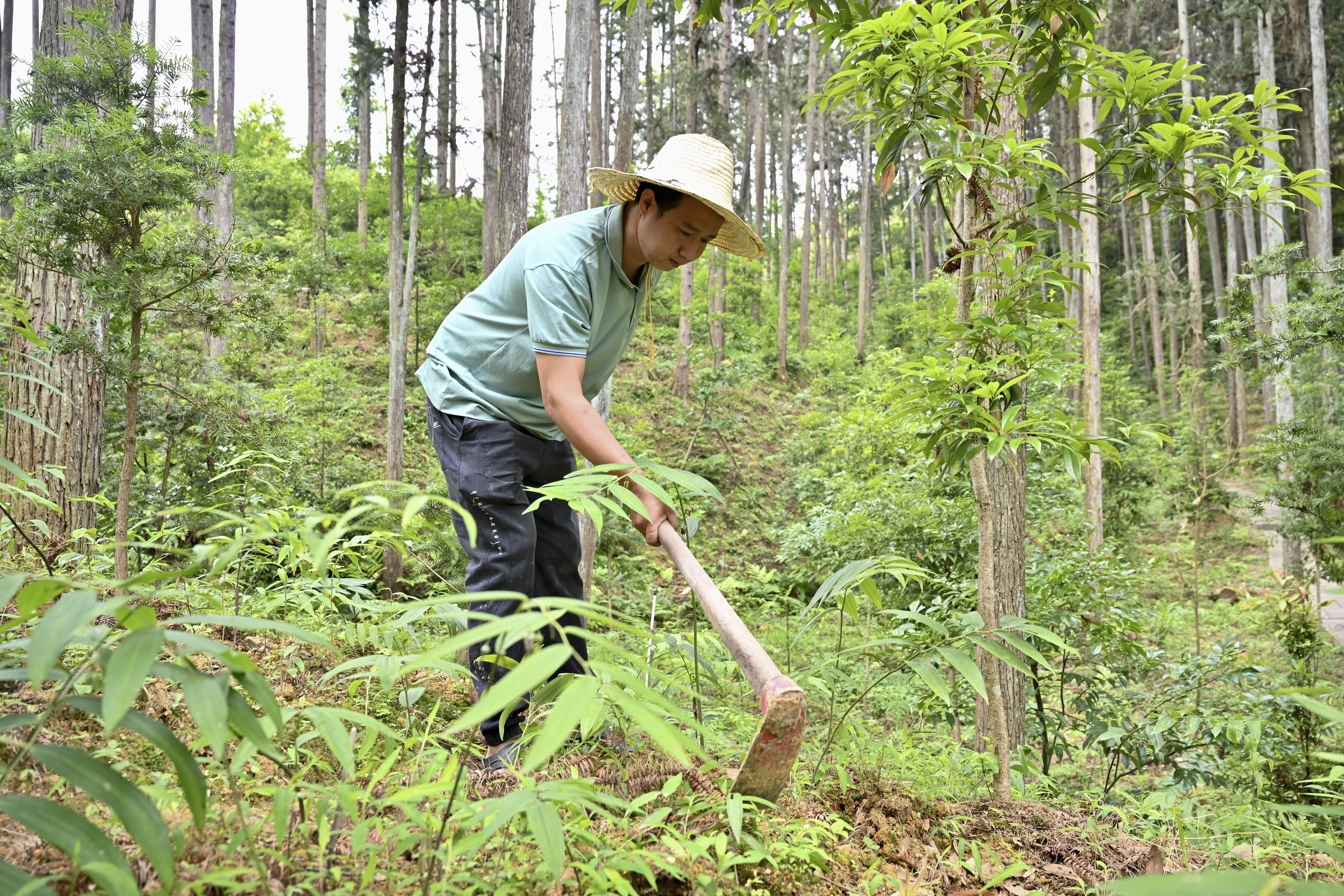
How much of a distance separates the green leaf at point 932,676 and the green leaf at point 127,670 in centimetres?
135

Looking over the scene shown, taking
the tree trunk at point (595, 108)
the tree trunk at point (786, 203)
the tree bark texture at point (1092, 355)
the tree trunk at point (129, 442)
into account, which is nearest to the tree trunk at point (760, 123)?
the tree trunk at point (786, 203)

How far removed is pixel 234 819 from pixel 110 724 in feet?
2.22

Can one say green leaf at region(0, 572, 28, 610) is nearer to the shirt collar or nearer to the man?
the man

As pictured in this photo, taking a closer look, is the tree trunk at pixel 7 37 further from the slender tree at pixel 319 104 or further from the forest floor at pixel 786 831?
the forest floor at pixel 786 831

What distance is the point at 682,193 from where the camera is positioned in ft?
7.95

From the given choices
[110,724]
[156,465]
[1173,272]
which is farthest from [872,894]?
[1173,272]

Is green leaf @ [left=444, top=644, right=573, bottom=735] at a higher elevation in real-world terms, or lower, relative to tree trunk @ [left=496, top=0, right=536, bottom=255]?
lower

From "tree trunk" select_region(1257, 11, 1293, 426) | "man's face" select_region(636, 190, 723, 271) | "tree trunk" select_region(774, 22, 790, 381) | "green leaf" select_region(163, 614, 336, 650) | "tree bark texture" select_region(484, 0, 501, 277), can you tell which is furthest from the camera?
"tree trunk" select_region(774, 22, 790, 381)

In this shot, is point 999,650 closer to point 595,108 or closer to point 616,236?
point 616,236

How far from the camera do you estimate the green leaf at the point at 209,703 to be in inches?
32.9

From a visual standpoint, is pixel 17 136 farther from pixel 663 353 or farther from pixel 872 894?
pixel 663 353

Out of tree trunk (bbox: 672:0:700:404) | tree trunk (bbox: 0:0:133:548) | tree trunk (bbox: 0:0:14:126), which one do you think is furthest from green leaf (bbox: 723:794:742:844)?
tree trunk (bbox: 0:0:14:126)

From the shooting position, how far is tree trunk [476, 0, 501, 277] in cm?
952

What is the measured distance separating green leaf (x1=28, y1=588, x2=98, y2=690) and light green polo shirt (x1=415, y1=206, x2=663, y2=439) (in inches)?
58.0
